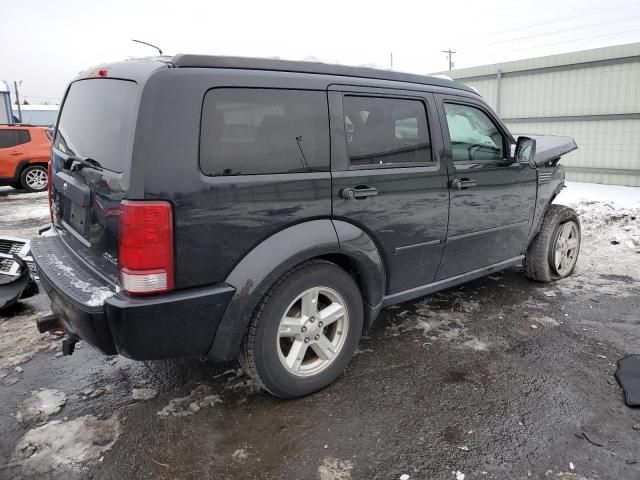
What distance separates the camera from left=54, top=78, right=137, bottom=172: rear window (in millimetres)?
2342

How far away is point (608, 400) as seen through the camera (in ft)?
9.30

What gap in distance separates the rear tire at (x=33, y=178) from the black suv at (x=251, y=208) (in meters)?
10.7

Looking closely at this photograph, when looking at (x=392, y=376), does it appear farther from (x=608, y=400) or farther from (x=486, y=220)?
(x=486, y=220)

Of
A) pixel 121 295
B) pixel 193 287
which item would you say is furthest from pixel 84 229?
pixel 193 287

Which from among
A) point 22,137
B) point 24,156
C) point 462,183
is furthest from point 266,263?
point 22,137

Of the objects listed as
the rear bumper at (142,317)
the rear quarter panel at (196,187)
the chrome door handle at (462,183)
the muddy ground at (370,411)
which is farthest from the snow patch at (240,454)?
the chrome door handle at (462,183)

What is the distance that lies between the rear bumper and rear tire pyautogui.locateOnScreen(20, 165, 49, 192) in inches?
458

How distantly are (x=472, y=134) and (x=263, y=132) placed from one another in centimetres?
197

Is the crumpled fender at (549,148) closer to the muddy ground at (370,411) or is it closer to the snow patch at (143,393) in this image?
the muddy ground at (370,411)

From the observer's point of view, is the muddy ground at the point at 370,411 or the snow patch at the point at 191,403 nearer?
the muddy ground at the point at 370,411

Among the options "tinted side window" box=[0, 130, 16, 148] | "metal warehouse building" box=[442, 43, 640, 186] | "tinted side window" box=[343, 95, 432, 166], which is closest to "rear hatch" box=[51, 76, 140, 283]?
"tinted side window" box=[343, 95, 432, 166]

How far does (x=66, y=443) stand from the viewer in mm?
2455

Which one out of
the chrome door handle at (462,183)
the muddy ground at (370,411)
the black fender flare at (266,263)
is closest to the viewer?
the muddy ground at (370,411)

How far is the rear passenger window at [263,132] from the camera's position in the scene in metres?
2.38
